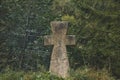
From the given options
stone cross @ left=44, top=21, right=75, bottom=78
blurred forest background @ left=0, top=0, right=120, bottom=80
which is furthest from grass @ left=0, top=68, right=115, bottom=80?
blurred forest background @ left=0, top=0, right=120, bottom=80

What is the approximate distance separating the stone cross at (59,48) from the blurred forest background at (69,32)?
1291 mm

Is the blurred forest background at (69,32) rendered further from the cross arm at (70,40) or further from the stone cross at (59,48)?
the cross arm at (70,40)

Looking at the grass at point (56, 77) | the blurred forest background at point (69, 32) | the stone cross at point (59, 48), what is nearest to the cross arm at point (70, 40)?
the stone cross at point (59, 48)

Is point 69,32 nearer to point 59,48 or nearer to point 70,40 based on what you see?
point 70,40

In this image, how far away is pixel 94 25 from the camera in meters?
11.9

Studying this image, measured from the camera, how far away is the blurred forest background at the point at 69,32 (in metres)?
11.8

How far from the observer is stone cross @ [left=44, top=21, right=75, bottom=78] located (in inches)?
403

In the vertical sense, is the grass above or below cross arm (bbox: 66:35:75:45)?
below

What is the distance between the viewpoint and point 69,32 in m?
13.2

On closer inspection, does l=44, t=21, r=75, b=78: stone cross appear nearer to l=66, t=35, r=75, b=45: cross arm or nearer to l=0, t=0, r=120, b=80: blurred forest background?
l=66, t=35, r=75, b=45: cross arm

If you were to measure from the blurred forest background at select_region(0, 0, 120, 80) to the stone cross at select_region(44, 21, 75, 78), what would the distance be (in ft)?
4.24

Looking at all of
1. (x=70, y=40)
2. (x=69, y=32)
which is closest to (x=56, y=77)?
(x=70, y=40)

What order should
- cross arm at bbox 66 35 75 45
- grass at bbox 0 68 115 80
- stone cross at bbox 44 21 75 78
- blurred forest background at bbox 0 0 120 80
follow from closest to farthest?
grass at bbox 0 68 115 80 → stone cross at bbox 44 21 75 78 → cross arm at bbox 66 35 75 45 → blurred forest background at bbox 0 0 120 80

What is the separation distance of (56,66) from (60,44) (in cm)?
59
